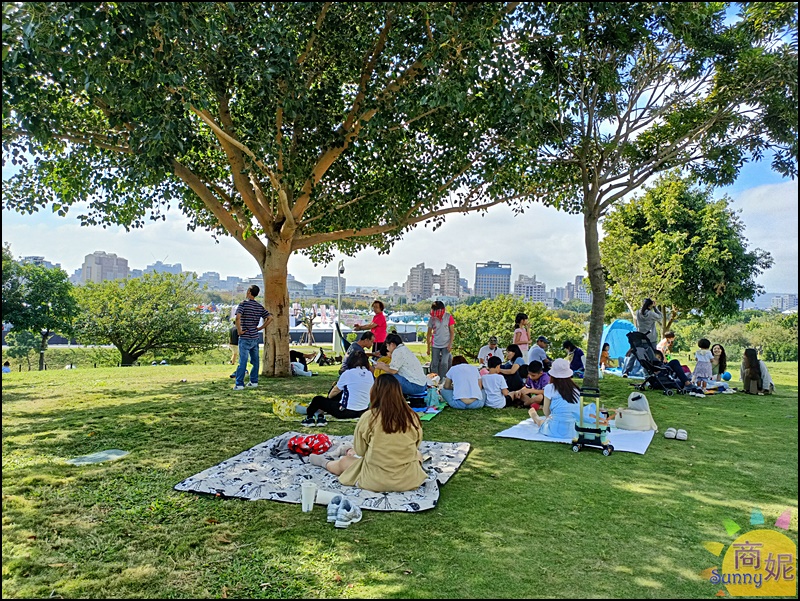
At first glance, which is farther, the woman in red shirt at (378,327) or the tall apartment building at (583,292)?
the tall apartment building at (583,292)

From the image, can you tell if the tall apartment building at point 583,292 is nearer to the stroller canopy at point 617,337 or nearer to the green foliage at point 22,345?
the stroller canopy at point 617,337

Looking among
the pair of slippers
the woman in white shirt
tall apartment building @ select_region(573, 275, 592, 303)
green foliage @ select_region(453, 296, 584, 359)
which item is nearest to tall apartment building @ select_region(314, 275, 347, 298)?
green foliage @ select_region(453, 296, 584, 359)

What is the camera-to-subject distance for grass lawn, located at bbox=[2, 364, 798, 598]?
10.4 feet

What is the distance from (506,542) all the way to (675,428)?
15.5 ft

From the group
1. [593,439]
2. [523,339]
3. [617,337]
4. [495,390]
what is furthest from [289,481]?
[617,337]

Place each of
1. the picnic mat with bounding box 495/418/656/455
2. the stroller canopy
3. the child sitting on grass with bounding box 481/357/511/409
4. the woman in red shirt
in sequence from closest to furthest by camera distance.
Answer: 1. the picnic mat with bounding box 495/418/656/455
2. the child sitting on grass with bounding box 481/357/511/409
3. the woman in red shirt
4. the stroller canopy

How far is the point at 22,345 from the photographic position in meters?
30.8

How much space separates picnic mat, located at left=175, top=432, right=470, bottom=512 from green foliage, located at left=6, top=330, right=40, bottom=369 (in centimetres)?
2923

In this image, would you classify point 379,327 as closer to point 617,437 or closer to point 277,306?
point 277,306

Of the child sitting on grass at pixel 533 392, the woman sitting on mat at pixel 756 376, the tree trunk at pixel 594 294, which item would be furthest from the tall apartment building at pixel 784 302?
the woman sitting on mat at pixel 756 376

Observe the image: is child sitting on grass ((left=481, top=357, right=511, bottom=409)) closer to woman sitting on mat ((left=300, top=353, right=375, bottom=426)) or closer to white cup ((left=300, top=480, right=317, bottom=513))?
woman sitting on mat ((left=300, top=353, right=375, bottom=426))

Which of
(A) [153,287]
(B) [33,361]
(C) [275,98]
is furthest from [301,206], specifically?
(B) [33,361]

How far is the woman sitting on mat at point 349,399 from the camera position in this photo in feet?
24.4

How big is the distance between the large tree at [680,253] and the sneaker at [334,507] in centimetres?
1582
